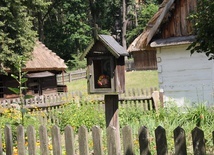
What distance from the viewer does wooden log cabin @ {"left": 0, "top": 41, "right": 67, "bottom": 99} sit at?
80.1 feet

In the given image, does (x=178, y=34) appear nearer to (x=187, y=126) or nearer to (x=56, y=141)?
(x=187, y=126)

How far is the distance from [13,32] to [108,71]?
54.2 feet

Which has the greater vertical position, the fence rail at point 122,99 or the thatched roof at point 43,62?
the thatched roof at point 43,62

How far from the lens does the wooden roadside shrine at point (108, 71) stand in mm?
5723

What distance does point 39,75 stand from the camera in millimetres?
25328

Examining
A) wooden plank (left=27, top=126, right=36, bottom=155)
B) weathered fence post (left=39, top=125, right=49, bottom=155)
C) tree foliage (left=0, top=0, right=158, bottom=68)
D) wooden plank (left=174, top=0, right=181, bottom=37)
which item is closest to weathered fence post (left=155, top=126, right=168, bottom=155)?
weathered fence post (left=39, top=125, right=49, bottom=155)

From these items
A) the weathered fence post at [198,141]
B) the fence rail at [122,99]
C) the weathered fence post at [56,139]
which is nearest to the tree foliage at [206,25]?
the weathered fence post at [198,141]

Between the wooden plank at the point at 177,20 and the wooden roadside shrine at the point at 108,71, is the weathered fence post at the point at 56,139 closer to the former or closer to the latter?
the wooden roadside shrine at the point at 108,71

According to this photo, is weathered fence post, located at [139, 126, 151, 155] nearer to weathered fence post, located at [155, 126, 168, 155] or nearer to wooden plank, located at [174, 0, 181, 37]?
weathered fence post, located at [155, 126, 168, 155]

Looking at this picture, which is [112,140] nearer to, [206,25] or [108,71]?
[206,25]

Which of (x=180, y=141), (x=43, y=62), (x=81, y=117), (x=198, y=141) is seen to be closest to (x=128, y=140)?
(x=180, y=141)

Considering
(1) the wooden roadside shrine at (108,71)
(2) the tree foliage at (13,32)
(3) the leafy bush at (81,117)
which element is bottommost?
(3) the leafy bush at (81,117)

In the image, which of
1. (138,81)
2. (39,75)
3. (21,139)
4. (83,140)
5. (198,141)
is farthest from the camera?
(138,81)

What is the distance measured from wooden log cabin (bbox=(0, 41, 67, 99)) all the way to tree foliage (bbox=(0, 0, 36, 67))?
2499 millimetres
